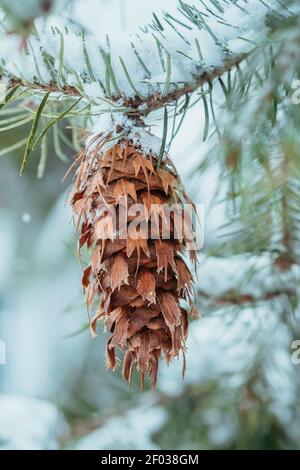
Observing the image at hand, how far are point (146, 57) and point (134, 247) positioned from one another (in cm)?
15

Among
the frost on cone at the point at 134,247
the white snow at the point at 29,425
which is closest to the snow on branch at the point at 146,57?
the frost on cone at the point at 134,247

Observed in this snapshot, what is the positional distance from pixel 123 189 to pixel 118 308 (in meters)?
0.09

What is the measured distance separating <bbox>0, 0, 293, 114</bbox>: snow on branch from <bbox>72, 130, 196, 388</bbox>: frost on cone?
0.05 m

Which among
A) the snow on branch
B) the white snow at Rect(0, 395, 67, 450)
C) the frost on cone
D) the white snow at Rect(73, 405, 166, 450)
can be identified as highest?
the snow on branch

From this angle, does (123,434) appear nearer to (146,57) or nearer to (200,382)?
(200,382)

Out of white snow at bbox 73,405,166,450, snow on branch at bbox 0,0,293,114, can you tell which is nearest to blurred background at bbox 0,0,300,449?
white snow at bbox 73,405,166,450

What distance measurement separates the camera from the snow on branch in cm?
45

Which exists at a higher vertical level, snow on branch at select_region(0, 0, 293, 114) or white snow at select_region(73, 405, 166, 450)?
snow on branch at select_region(0, 0, 293, 114)

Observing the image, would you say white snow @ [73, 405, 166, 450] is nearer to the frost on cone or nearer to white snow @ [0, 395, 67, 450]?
white snow @ [0, 395, 67, 450]

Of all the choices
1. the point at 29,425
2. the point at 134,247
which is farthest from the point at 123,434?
the point at 134,247

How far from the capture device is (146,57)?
0.47 meters

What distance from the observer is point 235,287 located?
33.9 inches

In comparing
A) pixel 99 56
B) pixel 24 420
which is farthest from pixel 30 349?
pixel 99 56

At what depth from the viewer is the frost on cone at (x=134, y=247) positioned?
0.47 m
